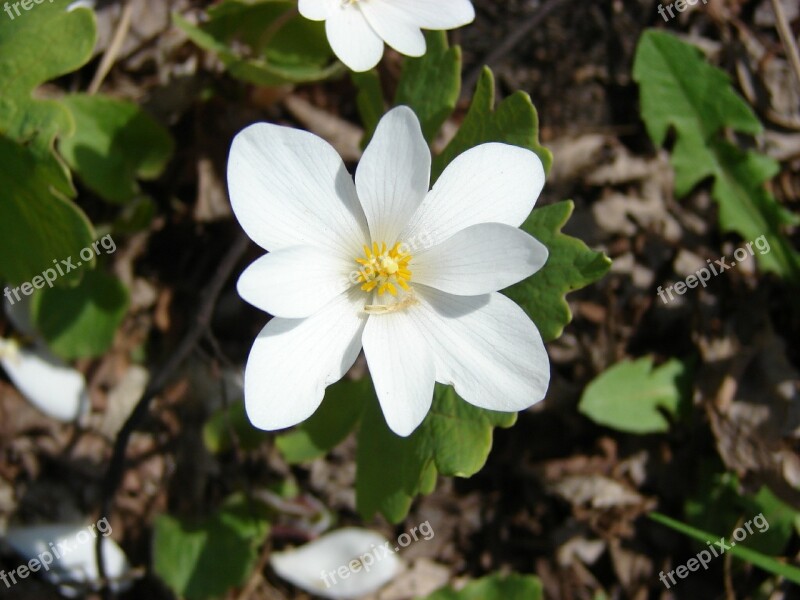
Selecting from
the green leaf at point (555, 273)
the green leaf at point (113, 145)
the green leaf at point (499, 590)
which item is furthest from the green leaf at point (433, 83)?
the green leaf at point (499, 590)

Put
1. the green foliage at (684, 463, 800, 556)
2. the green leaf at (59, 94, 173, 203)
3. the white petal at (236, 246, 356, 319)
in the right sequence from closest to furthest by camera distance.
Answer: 1. the white petal at (236, 246, 356, 319)
2. the green leaf at (59, 94, 173, 203)
3. the green foliage at (684, 463, 800, 556)

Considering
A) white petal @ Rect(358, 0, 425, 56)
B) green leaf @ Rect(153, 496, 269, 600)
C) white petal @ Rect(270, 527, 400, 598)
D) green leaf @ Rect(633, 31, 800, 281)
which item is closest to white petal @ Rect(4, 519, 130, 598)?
green leaf @ Rect(153, 496, 269, 600)

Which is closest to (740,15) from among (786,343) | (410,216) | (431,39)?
(786,343)

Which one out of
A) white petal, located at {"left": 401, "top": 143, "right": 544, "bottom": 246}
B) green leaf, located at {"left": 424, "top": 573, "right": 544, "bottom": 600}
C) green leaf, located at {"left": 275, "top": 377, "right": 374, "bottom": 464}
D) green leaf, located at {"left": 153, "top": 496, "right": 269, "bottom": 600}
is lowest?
green leaf, located at {"left": 424, "top": 573, "right": 544, "bottom": 600}

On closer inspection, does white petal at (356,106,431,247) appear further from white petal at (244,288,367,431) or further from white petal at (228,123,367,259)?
white petal at (244,288,367,431)

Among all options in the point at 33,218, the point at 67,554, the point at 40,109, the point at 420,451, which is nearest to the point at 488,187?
the point at 420,451

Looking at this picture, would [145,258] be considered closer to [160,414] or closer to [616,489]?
[160,414]
